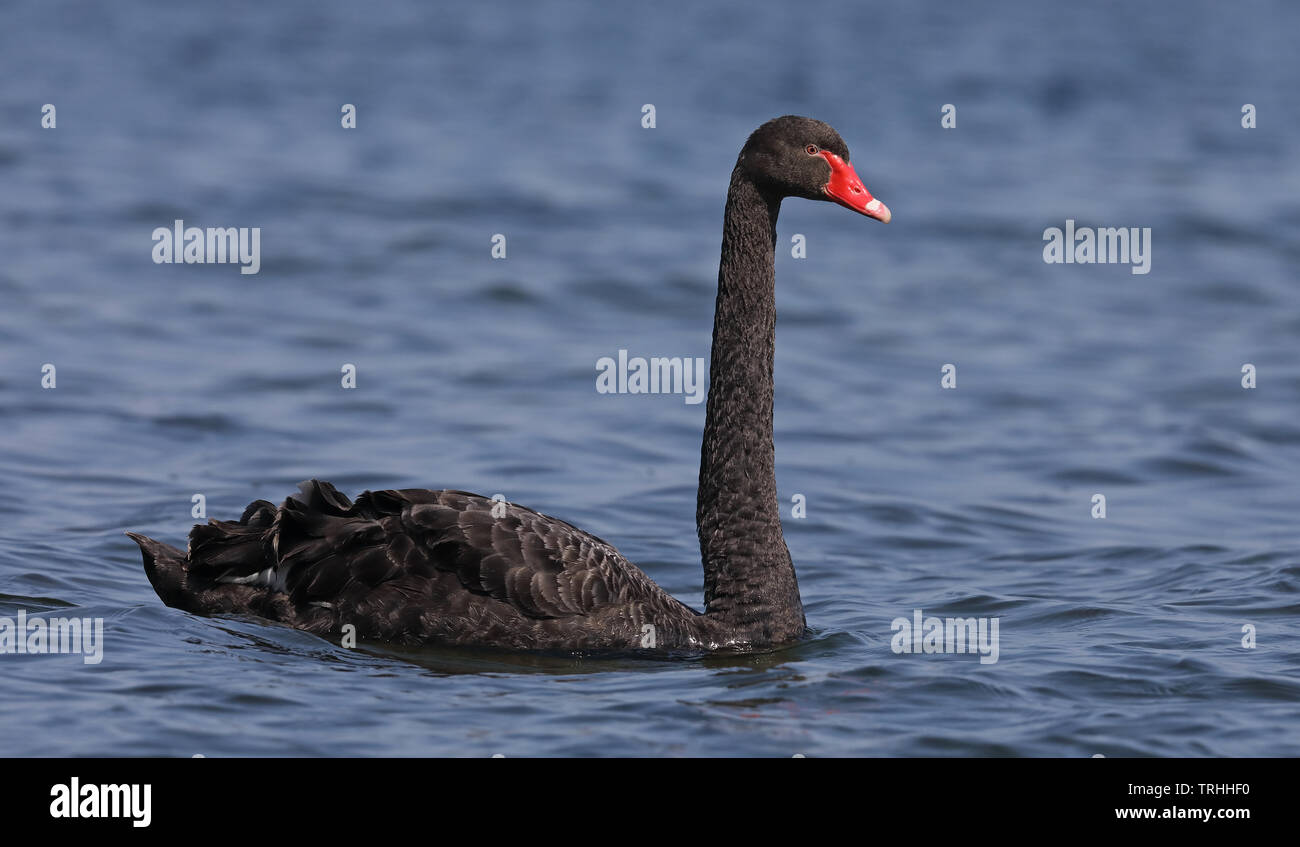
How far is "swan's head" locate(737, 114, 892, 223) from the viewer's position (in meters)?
8.22

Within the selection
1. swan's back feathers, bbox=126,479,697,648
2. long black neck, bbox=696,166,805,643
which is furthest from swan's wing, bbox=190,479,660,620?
long black neck, bbox=696,166,805,643

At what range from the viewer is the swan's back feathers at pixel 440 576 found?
7938mm

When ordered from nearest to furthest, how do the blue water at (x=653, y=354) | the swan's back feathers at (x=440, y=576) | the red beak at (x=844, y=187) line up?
the blue water at (x=653, y=354) → the swan's back feathers at (x=440, y=576) → the red beak at (x=844, y=187)

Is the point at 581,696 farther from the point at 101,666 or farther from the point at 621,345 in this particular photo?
the point at 621,345

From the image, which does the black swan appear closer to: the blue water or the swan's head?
the swan's head

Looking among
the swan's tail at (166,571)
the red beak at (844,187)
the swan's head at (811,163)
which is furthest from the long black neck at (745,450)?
the swan's tail at (166,571)

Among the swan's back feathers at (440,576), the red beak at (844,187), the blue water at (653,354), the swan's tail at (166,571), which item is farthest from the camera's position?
the swan's tail at (166,571)

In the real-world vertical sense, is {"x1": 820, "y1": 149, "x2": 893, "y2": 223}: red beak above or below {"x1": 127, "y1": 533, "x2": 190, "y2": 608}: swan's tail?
above

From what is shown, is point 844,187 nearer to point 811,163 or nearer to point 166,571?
point 811,163

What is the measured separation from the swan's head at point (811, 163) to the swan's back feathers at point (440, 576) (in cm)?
209

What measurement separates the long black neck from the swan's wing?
0.46m

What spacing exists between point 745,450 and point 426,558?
175cm

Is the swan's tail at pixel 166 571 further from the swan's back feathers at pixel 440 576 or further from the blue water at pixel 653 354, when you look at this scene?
the swan's back feathers at pixel 440 576

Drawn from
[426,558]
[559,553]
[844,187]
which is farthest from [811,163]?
[426,558]
